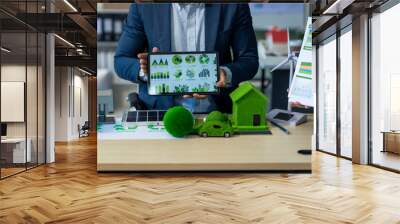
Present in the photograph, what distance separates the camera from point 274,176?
575cm

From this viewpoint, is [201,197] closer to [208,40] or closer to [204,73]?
[204,73]

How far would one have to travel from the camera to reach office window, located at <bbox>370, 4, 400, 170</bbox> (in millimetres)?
6199

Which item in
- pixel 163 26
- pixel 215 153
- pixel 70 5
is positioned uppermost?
pixel 70 5

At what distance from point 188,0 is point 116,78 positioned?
1527 millimetres

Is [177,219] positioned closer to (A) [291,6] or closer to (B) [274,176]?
(B) [274,176]

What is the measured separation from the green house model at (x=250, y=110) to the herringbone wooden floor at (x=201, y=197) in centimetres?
71

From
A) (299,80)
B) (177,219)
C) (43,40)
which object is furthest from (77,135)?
(177,219)

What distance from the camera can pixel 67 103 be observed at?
44.8 ft

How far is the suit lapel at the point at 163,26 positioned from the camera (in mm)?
5594

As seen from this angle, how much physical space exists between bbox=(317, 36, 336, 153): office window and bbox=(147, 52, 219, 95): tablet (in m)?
4.10

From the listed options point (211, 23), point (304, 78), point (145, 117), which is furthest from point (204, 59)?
point (304, 78)

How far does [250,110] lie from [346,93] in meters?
3.26

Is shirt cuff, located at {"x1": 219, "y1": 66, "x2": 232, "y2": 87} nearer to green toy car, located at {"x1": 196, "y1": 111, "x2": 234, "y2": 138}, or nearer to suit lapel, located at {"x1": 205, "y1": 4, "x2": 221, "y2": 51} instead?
suit lapel, located at {"x1": 205, "y1": 4, "x2": 221, "y2": 51}

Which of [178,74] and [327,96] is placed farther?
[327,96]
